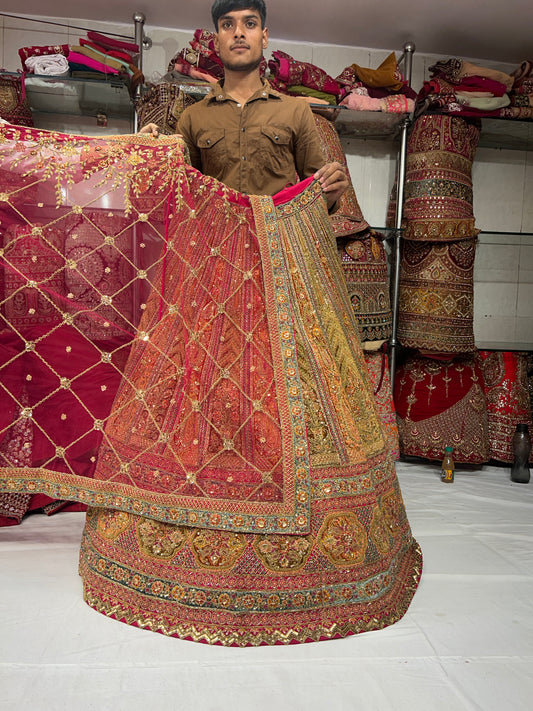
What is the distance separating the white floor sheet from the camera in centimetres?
109

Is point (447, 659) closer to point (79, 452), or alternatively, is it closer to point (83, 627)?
point (83, 627)

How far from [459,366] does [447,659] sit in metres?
1.84

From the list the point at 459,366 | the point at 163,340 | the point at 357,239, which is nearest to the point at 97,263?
the point at 163,340

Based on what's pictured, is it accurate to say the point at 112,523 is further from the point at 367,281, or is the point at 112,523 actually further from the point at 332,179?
the point at 367,281

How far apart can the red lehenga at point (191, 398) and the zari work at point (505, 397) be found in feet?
5.00

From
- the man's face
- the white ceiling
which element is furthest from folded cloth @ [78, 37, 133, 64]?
the man's face

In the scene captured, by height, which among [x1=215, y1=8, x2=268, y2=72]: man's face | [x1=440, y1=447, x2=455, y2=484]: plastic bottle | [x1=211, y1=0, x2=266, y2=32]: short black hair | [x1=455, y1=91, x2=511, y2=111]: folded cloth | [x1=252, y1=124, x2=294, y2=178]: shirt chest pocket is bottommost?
[x1=440, y1=447, x2=455, y2=484]: plastic bottle

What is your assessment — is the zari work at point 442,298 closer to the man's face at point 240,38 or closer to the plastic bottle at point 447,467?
the plastic bottle at point 447,467

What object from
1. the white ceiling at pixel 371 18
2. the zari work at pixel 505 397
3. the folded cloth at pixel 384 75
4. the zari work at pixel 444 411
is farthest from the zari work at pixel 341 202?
the zari work at pixel 505 397

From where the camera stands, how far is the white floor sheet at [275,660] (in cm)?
109

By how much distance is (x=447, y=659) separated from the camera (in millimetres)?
1249

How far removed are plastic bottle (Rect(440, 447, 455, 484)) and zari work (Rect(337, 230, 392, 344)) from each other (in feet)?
2.07

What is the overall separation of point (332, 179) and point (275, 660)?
4.13ft

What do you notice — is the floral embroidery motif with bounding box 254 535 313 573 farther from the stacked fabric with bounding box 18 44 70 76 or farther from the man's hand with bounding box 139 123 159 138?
the stacked fabric with bounding box 18 44 70 76
